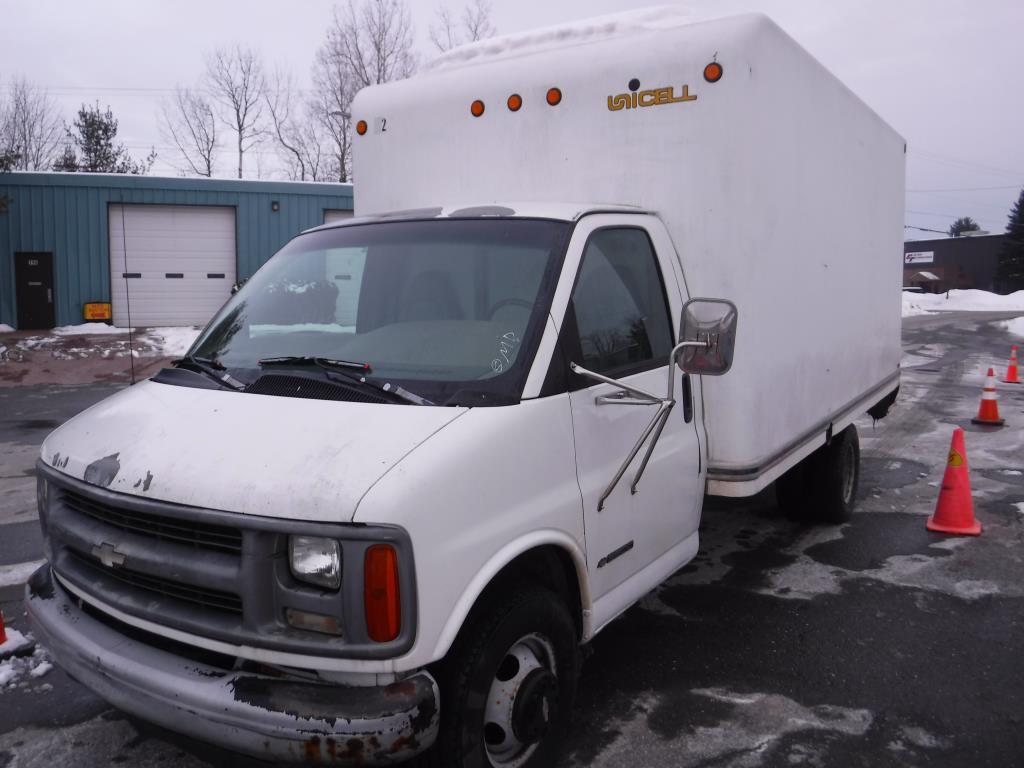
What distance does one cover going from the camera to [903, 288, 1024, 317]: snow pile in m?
47.3

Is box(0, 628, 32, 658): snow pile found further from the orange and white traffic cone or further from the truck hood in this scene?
A: the orange and white traffic cone

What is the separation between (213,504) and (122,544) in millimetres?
468

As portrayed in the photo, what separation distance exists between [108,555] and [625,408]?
197 cm

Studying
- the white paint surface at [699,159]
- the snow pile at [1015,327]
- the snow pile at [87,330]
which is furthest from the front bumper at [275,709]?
the snow pile at [1015,327]

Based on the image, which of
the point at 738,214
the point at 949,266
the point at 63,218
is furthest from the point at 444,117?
the point at 949,266

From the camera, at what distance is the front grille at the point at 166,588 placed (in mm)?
2549

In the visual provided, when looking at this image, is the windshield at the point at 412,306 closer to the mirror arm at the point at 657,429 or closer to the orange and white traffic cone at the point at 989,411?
the mirror arm at the point at 657,429

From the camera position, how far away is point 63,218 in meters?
22.5

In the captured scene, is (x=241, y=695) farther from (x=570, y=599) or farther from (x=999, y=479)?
(x=999, y=479)

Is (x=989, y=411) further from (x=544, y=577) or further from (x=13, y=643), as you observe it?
(x=13, y=643)

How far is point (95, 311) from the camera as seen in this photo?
22.9 metres

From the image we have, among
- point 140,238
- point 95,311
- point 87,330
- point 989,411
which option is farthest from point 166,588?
point 140,238

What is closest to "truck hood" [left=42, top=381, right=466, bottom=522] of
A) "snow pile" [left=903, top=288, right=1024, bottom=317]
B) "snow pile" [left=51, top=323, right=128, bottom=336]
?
"snow pile" [left=51, top=323, right=128, bottom=336]

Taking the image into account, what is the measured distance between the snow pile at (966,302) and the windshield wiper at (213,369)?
46482 millimetres
